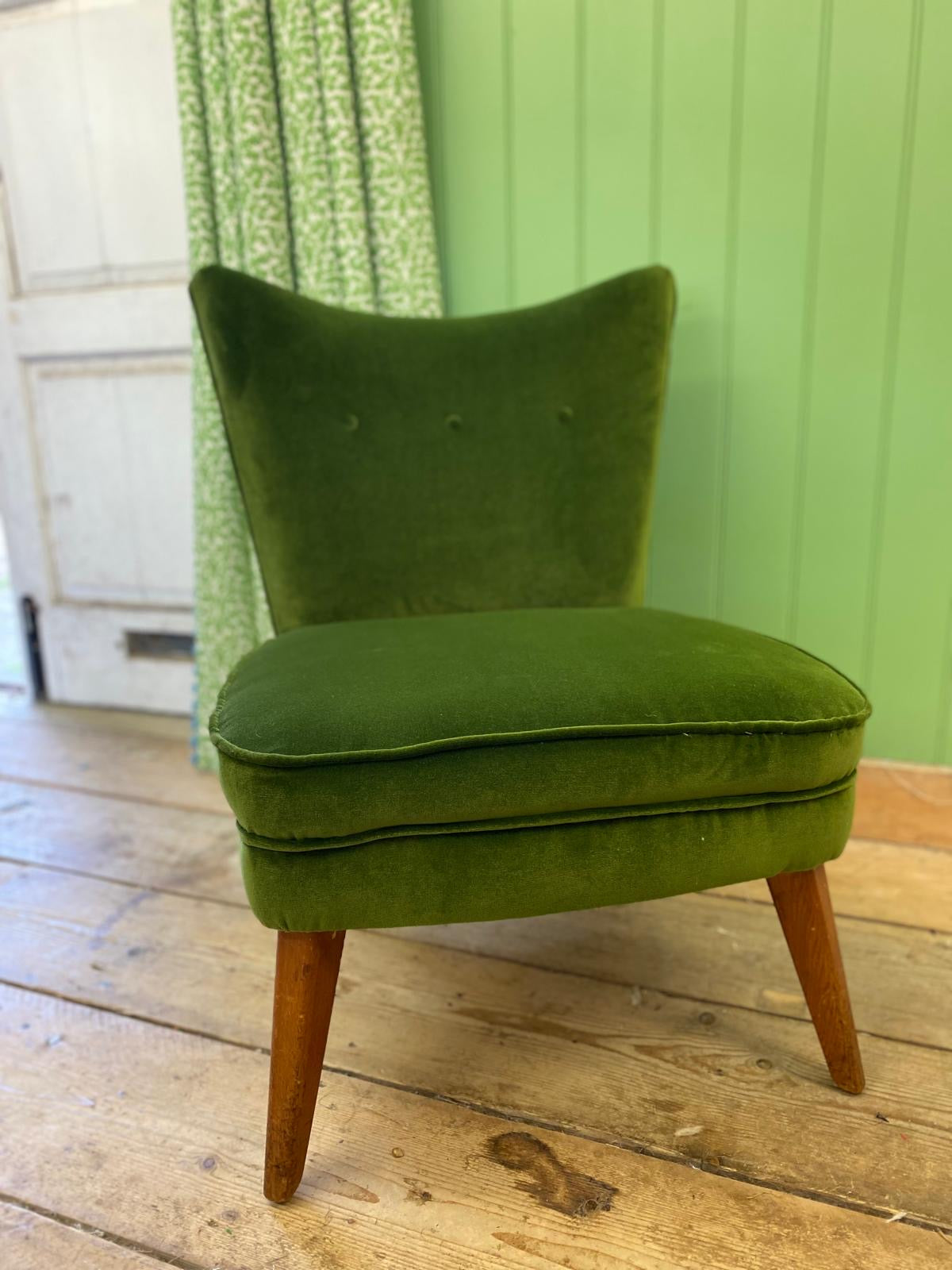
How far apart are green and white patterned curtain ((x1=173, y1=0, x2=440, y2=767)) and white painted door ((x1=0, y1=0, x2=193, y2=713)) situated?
0.25 meters

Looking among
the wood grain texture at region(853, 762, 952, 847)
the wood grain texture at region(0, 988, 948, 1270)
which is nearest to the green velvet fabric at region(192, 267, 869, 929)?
the wood grain texture at region(0, 988, 948, 1270)

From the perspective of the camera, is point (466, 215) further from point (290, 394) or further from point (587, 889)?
point (587, 889)

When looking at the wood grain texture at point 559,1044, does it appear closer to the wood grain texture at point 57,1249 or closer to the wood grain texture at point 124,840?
the wood grain texture at point 124,840

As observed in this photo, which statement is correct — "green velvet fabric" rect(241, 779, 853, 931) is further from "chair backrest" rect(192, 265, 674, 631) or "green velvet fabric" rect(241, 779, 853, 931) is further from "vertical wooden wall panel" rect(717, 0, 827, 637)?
"vertical wooden wall panel" rect(717, 0, 827, 637)

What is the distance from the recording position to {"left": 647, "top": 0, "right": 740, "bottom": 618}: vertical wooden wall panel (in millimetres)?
1394

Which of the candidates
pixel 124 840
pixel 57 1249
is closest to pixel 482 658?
pixel 57 1249

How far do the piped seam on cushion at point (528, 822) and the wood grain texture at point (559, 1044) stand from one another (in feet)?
1.12

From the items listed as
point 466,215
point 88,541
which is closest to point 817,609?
Result: point 466,215

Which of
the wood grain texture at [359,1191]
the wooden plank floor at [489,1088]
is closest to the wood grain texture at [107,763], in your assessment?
the wooden plank floor at [489,1088]

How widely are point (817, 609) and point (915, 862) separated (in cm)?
48

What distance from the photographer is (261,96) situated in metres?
1.44

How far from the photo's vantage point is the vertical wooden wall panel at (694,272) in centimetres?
139

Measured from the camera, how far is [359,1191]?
0.78 metres

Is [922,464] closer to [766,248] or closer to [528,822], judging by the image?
[766,248]
